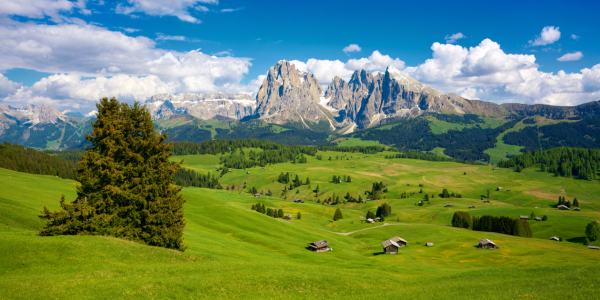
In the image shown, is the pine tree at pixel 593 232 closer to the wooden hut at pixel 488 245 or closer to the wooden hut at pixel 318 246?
→ the wooden hut at pixel 488 245

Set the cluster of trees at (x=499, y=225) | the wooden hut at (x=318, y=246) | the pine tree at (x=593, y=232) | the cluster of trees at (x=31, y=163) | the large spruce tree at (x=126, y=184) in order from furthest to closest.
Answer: the cluster of trees at (x=31, y=163) < the cluster of trees at (x=499, y=225) < the pine tree at (x=593, y=232) < the wooden hut at (x=318, y=246) < the large spruce tree at (x=126, y=184)

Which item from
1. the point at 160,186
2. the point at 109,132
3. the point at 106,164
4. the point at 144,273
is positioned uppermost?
the point at 109,132

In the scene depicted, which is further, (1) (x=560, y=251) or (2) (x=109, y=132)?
(1) (x=560, y=251)

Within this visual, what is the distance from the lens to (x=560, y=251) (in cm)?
6975

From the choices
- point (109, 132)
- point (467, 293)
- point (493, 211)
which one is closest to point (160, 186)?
point (109, 132)

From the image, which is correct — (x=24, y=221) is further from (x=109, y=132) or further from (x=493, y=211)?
(x=493, y=211)

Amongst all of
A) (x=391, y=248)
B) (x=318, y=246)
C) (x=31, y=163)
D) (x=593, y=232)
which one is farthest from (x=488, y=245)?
(x=31, y=163)

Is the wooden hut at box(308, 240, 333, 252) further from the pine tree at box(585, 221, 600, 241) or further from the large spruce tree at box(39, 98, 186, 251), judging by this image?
the pine tree at box(585, 221, 600, 241)

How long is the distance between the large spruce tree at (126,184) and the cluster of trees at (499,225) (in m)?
112

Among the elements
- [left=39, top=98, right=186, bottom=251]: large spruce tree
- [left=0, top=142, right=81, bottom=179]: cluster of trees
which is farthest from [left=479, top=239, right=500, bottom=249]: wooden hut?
[left=0, top=142, right=81, bottom=179]: cluster of trees

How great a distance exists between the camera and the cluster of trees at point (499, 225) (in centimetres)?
10356

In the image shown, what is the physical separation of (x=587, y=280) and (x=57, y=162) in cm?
20481

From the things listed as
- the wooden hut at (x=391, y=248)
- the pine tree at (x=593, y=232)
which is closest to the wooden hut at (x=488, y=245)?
the wooden hut at (x=391, y=248)

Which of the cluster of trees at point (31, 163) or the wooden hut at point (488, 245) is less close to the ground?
the cluster of trees at point (31, 163)
